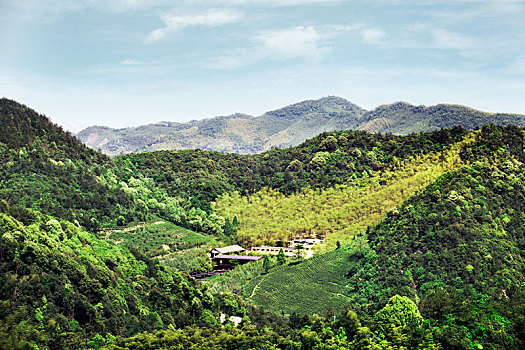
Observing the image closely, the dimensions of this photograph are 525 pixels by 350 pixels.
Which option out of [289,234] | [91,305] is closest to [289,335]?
[91,305]

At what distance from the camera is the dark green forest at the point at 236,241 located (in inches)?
1715

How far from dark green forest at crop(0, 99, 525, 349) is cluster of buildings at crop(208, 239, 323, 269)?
3.13m

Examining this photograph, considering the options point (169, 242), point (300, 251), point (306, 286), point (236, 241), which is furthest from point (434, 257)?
point (169, 242)

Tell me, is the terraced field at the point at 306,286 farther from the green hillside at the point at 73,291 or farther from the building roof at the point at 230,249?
the building roof at the point at 230,249

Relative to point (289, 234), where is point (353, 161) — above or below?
above

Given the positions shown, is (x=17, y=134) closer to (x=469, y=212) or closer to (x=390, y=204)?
(x=390, y=204)

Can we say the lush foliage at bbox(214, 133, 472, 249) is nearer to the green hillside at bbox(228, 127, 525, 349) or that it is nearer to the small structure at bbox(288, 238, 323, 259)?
the small structure at bbox(288, 238, 323, 259)

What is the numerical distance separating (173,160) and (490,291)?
97.1m

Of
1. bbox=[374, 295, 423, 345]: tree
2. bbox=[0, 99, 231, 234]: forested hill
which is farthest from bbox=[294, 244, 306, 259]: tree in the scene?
bbox=[374, 295, 423, 345]: tree

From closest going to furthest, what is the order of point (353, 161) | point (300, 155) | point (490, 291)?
point (490, 291), point (353, 161), point (300, 155)

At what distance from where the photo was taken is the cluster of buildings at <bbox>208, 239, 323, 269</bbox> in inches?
3541

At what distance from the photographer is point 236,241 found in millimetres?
103375

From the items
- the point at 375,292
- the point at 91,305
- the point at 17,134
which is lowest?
the point at 375,292

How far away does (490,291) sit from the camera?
6350 centimetres
